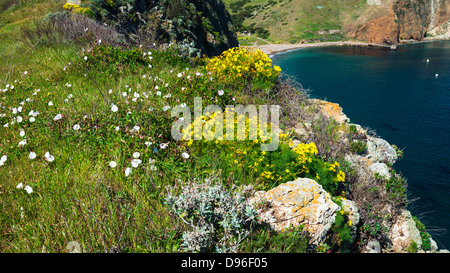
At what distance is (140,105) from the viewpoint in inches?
179

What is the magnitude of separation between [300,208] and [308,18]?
409ft

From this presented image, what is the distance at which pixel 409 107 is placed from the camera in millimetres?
29656

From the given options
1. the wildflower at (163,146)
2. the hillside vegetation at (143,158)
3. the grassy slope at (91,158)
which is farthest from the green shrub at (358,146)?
the wildflower at (163,146)

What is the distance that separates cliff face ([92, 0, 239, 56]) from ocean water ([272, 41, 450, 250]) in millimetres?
5744

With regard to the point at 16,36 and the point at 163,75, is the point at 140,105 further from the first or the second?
the point at 16,36

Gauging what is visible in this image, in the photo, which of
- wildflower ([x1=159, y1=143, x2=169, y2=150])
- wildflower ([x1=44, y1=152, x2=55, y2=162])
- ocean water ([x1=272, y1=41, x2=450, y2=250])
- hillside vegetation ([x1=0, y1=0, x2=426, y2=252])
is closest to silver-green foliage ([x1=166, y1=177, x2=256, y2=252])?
hillside vegetation ([x1=0, y1=0, x2=426, y2=252])

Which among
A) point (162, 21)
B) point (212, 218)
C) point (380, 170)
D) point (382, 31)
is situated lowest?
point (380, 170)

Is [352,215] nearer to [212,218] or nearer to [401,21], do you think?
[212,218]

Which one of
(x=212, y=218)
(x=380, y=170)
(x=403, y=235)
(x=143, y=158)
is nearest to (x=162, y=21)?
(x=143, y=158)

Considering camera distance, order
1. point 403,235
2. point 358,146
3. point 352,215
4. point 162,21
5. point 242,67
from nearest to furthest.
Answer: point 352,215
point 403,235
point 242,67
point 358,146
point 162,21

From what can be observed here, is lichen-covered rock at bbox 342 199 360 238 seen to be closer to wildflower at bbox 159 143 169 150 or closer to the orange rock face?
wildflower at bbox 159 143 169 150

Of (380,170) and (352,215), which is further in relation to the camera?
(380,170)

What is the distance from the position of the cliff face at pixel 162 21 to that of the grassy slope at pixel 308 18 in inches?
3661
